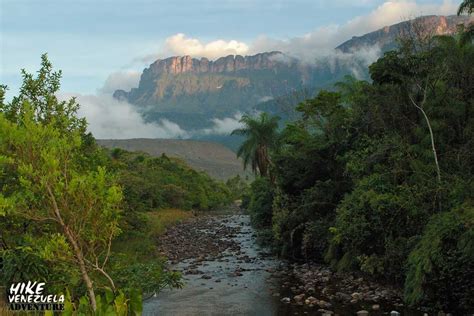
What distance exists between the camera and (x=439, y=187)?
17.6 m

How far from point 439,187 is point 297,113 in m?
30.5

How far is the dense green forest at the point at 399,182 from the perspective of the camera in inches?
575

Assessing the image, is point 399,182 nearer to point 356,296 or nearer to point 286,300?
point 356,296

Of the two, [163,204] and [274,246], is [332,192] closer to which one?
[274,246]

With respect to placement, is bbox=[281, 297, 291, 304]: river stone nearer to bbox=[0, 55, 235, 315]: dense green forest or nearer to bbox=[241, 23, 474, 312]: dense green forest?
bbox=[241, 23, 474, 312]: dense green forest

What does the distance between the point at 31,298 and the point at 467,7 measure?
2584 cm

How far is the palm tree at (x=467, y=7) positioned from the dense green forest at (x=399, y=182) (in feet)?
3.79

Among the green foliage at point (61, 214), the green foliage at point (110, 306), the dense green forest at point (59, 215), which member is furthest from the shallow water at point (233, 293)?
the green foliage at point (110, 306)

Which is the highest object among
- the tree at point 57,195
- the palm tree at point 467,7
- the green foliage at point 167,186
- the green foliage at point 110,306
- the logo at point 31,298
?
the palm tree at point 467,7

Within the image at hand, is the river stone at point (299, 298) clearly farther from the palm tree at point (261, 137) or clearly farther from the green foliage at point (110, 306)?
the palm tree at point (261, 137)

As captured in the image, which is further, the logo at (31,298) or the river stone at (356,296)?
the river stone at (356,296)

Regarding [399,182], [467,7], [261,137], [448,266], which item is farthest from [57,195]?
[261,137]

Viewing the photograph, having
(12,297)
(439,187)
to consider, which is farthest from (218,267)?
(12,297)

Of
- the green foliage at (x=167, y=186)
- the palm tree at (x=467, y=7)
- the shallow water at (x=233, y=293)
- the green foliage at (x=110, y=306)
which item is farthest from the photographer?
the green foliage at (x=167, y=186)
